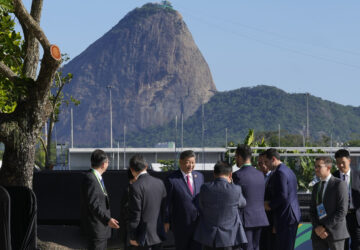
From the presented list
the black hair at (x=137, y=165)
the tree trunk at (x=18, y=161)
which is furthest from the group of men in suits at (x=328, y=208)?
the tree trunk at (x=18, y=161)

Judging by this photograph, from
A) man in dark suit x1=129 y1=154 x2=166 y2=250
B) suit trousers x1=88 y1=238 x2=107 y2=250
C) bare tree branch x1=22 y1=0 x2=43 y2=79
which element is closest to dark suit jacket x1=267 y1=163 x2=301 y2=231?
man in dark suit x1=129 y1=154 x2=166 y2=250

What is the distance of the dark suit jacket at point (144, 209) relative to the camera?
839 cm

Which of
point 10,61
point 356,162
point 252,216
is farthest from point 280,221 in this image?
point 10,61

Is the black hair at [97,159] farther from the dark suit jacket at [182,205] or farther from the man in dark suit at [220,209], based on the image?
the man in dark suit at [220,209]

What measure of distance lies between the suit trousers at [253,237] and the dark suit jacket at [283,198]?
344 mm

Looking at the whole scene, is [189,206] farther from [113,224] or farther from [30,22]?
[30,22]

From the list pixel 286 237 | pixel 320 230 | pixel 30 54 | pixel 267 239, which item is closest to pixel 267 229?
pixel 267 239

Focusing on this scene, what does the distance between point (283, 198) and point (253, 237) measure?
2.43 ft

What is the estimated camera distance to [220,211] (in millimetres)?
8414

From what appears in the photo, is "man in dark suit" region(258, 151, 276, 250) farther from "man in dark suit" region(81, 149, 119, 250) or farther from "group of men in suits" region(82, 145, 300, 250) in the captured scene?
"man in dark suit" region(81, 149, 119, 250)

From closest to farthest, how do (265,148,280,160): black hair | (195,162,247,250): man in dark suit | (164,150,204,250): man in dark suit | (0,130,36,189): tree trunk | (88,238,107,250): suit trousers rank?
1. (195,162,247,250): man in dark suit
2. (88,238,107,250): suit trousers
3. (164,150,204,250): man in dark suit
4. (265,148,280,160): black hair
5. (0,130,36,189): tree trunk

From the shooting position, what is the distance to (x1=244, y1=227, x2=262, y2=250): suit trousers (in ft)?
32.5

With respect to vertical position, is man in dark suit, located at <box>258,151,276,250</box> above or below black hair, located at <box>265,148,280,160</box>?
below

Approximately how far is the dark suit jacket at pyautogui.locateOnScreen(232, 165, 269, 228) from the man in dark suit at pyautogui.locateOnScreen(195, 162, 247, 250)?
1.12 m
